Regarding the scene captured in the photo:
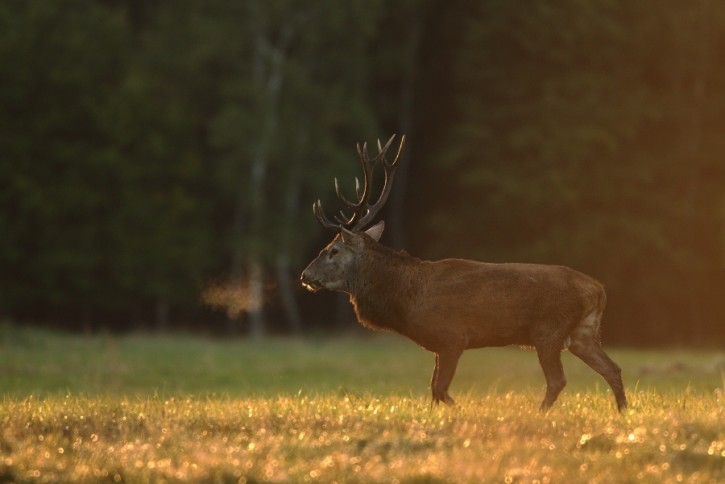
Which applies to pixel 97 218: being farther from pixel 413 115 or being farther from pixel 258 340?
pixel 413 115

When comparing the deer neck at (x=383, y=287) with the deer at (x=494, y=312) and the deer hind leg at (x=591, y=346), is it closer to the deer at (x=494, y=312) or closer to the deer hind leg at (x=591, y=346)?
the deer at (x=494, y=312)

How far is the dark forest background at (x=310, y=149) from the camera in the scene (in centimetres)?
3575

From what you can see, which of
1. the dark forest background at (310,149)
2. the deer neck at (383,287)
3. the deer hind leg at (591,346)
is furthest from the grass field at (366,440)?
the dark forest background at (310,149)

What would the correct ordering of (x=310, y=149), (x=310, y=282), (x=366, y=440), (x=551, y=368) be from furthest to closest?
(x=310, y=149)
(x=310, y=282)
(x=551, y=368)
(x=366, y=440)

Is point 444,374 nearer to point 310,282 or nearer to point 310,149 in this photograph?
point 310,282

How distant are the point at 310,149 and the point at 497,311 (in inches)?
970

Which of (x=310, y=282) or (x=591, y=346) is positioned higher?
(x=310, y=282)

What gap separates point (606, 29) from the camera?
120 feet

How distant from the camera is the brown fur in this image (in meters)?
12.9

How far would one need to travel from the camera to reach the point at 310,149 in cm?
3722

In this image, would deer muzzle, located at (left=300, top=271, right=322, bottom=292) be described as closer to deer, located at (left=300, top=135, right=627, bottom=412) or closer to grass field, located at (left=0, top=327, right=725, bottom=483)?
deer, located at (left=300, top=135, right=627, bottom=412)

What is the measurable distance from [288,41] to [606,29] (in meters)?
8.25

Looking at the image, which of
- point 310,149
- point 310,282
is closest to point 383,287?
point 310,282

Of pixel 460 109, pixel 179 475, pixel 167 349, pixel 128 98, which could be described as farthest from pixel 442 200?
pixel 179 475
